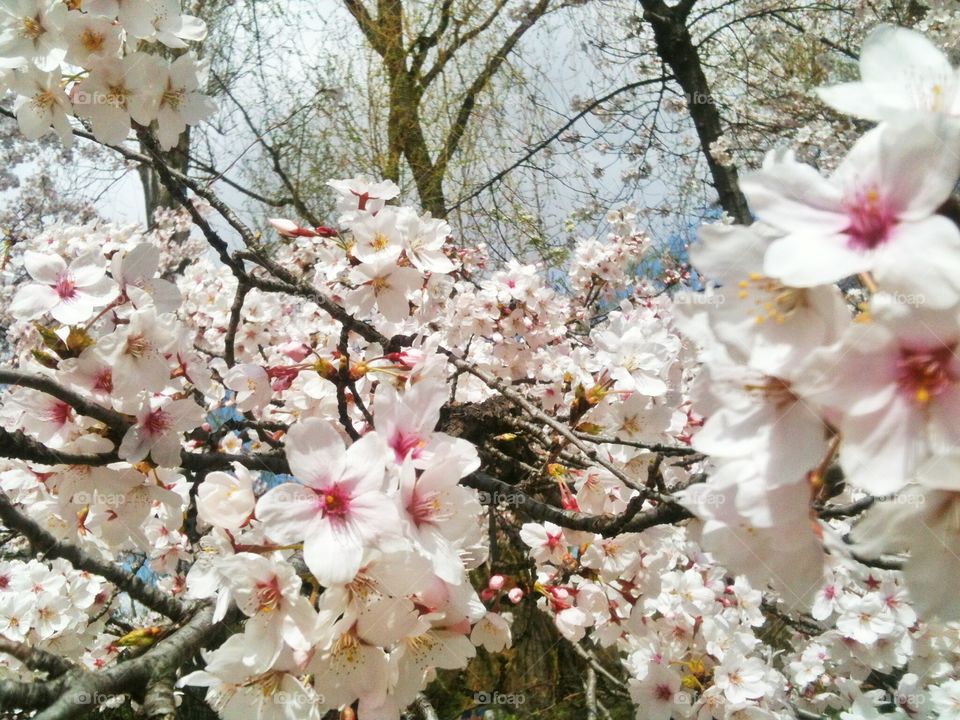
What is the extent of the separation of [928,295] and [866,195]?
0.12m

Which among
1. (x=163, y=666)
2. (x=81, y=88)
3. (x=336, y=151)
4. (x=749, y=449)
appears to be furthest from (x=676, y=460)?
(x=336, y=151)

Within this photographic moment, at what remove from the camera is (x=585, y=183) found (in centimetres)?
456

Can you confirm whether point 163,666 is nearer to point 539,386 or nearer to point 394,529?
point 394,529

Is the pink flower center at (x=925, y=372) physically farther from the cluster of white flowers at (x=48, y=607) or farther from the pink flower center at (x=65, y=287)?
the cluster of white flowers at (x=48, y=607)

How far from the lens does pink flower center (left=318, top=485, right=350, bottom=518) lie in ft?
2.44

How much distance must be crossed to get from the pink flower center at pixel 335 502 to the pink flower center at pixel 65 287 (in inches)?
25.8

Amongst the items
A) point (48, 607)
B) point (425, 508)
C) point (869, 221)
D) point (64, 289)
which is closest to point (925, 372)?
point (869, 221)

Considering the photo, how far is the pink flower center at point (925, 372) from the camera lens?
473 mm

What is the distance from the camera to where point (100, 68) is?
1189 mm

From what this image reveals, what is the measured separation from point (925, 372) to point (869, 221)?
0.43 feet

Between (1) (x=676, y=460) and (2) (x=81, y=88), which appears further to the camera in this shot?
(1) (x=676, y=460)

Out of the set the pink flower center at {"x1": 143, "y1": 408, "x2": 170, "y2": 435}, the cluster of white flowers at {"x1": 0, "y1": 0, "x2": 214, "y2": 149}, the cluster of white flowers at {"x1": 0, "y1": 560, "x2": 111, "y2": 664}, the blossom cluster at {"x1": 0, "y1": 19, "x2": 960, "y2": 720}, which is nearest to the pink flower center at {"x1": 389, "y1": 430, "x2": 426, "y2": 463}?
the blossom cluster at {"x1": 0, "y1": 19, "x2": 960, "y2": 720}

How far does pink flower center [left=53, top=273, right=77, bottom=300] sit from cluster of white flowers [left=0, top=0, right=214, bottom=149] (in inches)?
15.1

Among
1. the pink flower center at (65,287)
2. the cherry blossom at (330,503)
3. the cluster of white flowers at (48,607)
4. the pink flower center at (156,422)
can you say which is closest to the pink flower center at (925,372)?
the cherry blossom at (330,503)
